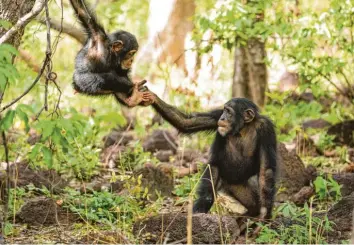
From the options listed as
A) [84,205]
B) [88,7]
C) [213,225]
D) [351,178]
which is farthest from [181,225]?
[351,178]

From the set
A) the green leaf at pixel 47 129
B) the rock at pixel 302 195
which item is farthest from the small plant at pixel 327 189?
the green leaf at pixel 47 129

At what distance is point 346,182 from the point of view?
21.2ft

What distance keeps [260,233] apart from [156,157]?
10.9 feet

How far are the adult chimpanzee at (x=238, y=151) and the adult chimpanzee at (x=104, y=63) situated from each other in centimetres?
51

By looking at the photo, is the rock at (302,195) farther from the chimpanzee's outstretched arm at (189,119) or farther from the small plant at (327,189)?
the chimpanzee's outstretched arm at (189,119)

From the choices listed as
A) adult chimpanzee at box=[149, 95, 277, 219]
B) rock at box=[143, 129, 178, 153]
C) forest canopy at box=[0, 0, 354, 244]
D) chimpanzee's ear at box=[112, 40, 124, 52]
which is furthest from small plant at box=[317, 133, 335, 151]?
chimpanzee's ear at box=[112, 40, 124, 52]

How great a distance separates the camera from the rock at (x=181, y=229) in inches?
191

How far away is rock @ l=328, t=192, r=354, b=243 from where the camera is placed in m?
5.07

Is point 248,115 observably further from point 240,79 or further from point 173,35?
point 173,35

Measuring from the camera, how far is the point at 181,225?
4.88m

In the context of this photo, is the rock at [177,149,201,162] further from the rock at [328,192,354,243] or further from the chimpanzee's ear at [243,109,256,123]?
the rock at [328,192,354,243]

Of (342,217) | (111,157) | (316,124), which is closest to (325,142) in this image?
(316,124)

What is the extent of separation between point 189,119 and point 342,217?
1599mm

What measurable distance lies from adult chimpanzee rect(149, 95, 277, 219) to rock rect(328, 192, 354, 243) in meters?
0.55
